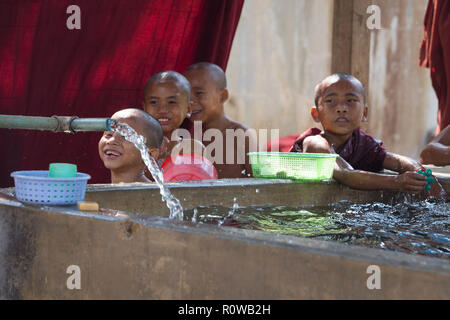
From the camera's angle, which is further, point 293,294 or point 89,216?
point 89,216

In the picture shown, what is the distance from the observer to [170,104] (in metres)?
3.79

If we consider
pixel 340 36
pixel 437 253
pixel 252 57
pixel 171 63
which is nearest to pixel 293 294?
pixel 437 253

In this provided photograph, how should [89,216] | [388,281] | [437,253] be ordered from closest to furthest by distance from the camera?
[388,281]
[89,216]
[437,253]

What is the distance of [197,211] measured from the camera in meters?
2.47

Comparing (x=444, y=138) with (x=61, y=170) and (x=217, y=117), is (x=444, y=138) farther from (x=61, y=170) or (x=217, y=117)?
(x=61, y=170)

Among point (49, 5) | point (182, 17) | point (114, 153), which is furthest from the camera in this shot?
point (182, 17)

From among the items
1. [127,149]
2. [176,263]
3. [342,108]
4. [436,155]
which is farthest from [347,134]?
[176,263]

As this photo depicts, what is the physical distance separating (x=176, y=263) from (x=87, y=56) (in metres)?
2.42

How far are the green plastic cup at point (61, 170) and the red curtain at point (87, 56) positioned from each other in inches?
62.2

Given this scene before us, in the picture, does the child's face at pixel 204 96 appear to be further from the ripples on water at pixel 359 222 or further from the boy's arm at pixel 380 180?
the ripples on water at pixel 359 222

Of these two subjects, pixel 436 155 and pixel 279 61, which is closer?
pixel 436 155

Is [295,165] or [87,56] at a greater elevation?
[87,56]

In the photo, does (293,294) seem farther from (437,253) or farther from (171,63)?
(171,63)
